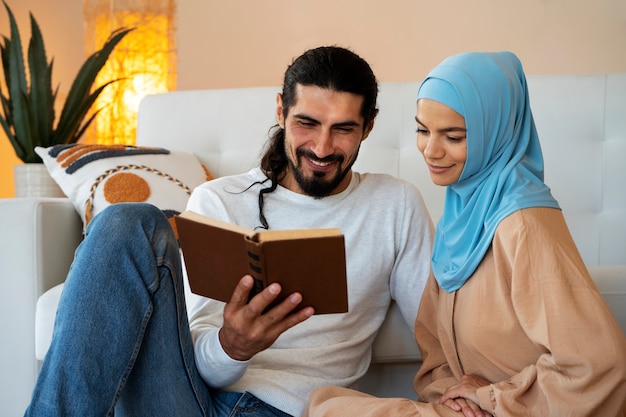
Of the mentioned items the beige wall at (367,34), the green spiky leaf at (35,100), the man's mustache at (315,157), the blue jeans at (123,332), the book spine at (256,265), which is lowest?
the blue jeans at (123,332)

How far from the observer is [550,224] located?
1.10m

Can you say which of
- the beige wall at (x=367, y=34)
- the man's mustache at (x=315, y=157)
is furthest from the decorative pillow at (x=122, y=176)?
the beige wall at (x=367, y=34)

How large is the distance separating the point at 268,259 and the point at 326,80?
21.3 inches

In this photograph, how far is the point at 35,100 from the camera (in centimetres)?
282

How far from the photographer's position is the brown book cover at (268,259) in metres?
1.01

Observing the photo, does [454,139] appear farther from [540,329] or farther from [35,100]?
[35,100]

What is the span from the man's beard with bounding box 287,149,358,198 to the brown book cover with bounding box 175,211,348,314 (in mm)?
371

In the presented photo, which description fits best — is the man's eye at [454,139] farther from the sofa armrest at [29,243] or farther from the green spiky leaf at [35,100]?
the green spiky leaf at [35,100]

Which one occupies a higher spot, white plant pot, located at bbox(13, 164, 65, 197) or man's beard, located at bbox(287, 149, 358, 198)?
man's beard, located at bbox(287, 149, 358, 198)

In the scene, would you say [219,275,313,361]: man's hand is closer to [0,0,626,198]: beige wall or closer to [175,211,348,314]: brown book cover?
[175,211,348,314]: brown book cover

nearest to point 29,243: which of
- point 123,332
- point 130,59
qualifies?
point 123,332

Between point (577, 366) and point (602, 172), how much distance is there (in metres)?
1.11

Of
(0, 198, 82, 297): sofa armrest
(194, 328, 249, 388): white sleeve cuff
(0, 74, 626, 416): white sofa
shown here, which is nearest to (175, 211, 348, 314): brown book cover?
(194, 328, 249, 388): white sleeve cuff

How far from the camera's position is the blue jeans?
1123 mm
